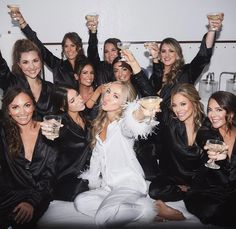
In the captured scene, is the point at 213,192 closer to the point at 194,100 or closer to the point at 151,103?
the point at 194,100

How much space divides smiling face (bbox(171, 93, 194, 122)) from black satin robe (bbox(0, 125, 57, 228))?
3.42ft

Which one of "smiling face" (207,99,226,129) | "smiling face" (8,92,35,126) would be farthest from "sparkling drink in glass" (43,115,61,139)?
"smiling face" (207,99,226,129)

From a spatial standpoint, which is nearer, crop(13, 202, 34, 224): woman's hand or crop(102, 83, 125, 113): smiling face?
crop(13, 202, 34, 224): woman's hand

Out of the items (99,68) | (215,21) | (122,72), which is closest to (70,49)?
(99,68)

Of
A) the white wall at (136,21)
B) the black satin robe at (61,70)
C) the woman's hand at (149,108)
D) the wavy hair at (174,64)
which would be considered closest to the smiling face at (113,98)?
the woman's hand at (149,108)

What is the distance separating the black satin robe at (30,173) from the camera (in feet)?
7.57

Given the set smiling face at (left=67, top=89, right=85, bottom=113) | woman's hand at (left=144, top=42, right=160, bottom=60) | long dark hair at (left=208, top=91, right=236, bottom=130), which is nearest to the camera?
long dark hair at (left=208, top=91, right=236, bottom=130)

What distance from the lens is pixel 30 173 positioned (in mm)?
2355

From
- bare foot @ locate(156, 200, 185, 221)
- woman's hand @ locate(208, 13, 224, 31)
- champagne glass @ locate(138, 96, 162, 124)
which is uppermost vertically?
woman's hand @ locate(208, 13, 224, 31)

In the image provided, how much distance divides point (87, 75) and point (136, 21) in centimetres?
157

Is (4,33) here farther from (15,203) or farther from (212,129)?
(212,129)

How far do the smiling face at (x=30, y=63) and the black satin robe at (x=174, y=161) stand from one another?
4.48 feet

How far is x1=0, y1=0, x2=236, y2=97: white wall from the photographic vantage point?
4.43 metres

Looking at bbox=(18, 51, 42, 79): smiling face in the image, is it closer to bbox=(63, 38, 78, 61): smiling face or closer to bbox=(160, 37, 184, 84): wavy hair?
bbox=(63, 38, 78, 61): smiling face
